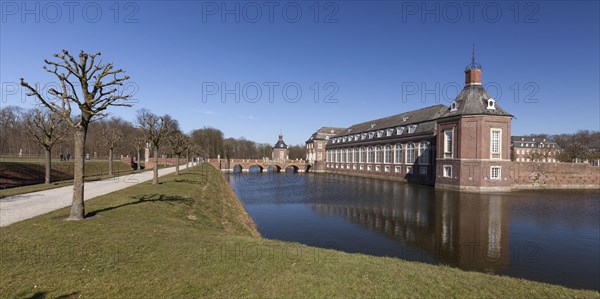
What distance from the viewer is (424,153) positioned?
4581 centimetres

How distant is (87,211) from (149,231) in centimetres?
384

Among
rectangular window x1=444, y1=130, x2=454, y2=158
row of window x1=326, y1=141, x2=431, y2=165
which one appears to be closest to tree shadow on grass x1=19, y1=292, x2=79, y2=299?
rectangular window x1=444, y1=130, x2=454, y2=158

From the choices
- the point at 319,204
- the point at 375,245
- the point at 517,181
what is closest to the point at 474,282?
the point at 375,245

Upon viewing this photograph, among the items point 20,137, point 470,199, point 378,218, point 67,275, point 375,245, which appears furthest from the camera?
point 20,137

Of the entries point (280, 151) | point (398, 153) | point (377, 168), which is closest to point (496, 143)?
point (398, 153)

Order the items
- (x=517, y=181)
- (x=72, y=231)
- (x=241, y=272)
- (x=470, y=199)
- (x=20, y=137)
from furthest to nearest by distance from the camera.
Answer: (x=20, y=137) < (x=517, y=181) < (x=470, y=199) < (x=72, y=231) < (x=241, y=272)

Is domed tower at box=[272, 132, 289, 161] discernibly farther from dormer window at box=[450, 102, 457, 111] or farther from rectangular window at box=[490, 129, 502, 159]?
rectangular window at box=[490, 129, 502, 159]

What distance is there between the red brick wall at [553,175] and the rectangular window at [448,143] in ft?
29.9

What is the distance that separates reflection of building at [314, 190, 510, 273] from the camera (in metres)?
12.4

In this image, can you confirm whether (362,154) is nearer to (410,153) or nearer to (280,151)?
(410,153)

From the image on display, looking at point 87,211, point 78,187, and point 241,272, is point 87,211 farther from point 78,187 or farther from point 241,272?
point 241,272

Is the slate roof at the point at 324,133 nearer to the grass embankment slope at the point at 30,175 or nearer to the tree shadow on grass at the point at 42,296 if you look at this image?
the grass embankment slope at the point at 30,175

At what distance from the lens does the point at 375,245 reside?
13.9 meters

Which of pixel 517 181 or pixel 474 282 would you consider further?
pixel 517 181
